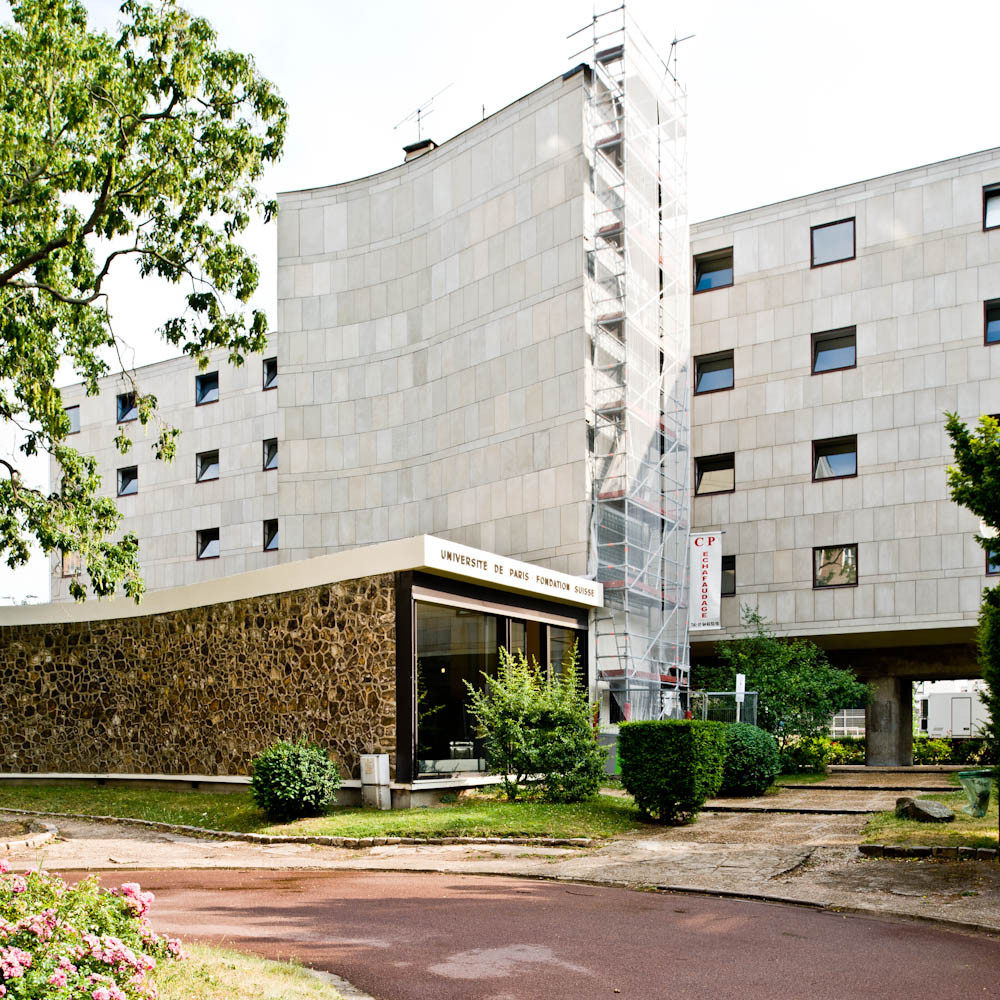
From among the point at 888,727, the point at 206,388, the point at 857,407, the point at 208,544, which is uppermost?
the point at 206,388

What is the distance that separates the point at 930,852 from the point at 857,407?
20575 millimetres

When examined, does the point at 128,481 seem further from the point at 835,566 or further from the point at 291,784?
the point at 291,784

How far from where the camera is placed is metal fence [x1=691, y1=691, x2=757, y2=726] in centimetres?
2939

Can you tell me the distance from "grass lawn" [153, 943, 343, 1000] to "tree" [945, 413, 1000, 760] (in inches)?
384

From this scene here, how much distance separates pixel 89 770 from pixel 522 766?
440 inches

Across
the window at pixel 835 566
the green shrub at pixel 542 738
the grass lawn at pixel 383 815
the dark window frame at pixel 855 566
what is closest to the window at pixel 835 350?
the dark window frame at pixel 855 566

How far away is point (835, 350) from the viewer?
111 feet

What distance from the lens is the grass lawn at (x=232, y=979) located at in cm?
645

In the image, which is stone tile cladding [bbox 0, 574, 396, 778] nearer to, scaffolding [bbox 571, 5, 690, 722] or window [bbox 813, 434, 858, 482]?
scaffolding [bbox 571, 5, 690, 722]

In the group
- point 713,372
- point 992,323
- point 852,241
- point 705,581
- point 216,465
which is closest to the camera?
point 992,323

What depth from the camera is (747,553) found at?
34125 millimetres

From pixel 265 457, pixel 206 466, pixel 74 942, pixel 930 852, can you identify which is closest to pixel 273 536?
pixel 265 457

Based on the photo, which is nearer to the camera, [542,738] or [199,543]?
[542,738]

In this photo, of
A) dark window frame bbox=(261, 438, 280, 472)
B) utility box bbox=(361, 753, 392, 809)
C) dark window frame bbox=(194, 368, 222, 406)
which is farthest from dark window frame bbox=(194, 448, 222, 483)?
utility box bbox=(361, 753, 392, 809)
